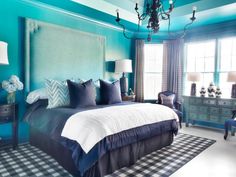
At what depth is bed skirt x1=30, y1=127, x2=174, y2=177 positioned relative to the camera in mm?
2227

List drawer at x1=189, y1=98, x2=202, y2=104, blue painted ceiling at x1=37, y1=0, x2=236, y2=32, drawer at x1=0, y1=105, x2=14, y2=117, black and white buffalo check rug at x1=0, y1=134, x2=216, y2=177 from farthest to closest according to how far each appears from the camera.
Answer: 1. drawer at x1=189, y1=98, x2=202, y2=104
2. blue painted ceiling at x1=37, y1=0, x2=236, y2=32
3. drawer at x1=0, y1=105, x2=14, y2=117
4. black and white buffalo check rug at x1=0, y1=134, x2=216, y2=177

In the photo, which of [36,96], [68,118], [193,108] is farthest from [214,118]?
[36,96]

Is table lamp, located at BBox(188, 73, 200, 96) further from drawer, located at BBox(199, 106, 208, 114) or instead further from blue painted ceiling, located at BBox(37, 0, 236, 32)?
blue painted ceiling, located at BBox(37, 0, 236, 32)

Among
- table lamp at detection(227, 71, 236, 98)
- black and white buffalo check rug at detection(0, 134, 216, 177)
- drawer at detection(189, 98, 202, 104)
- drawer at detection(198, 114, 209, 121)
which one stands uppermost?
table lamp at detection(227, 71, 236, 98)

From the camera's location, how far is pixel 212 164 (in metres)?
2.68

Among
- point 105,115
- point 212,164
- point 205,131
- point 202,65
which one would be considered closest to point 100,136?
point 105,115

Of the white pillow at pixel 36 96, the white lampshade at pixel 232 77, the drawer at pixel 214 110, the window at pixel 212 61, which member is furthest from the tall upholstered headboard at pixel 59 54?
the white lampshade at pixel 232 77

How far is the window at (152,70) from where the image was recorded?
18.9 feet

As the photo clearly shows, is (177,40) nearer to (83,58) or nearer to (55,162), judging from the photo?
(83,58)

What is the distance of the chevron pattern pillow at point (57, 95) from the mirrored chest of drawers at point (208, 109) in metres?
3.31

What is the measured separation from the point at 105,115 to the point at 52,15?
264cm

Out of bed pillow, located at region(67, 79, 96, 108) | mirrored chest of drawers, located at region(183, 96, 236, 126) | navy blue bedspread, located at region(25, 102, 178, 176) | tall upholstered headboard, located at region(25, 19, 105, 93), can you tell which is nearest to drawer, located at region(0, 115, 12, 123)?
navy blue bedspread, located at region(25, 102, 178, 176)

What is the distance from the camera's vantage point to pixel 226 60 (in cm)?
474

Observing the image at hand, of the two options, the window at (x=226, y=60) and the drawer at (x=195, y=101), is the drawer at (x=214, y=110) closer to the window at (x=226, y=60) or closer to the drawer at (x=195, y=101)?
the drawer at (x=195, y=101)
